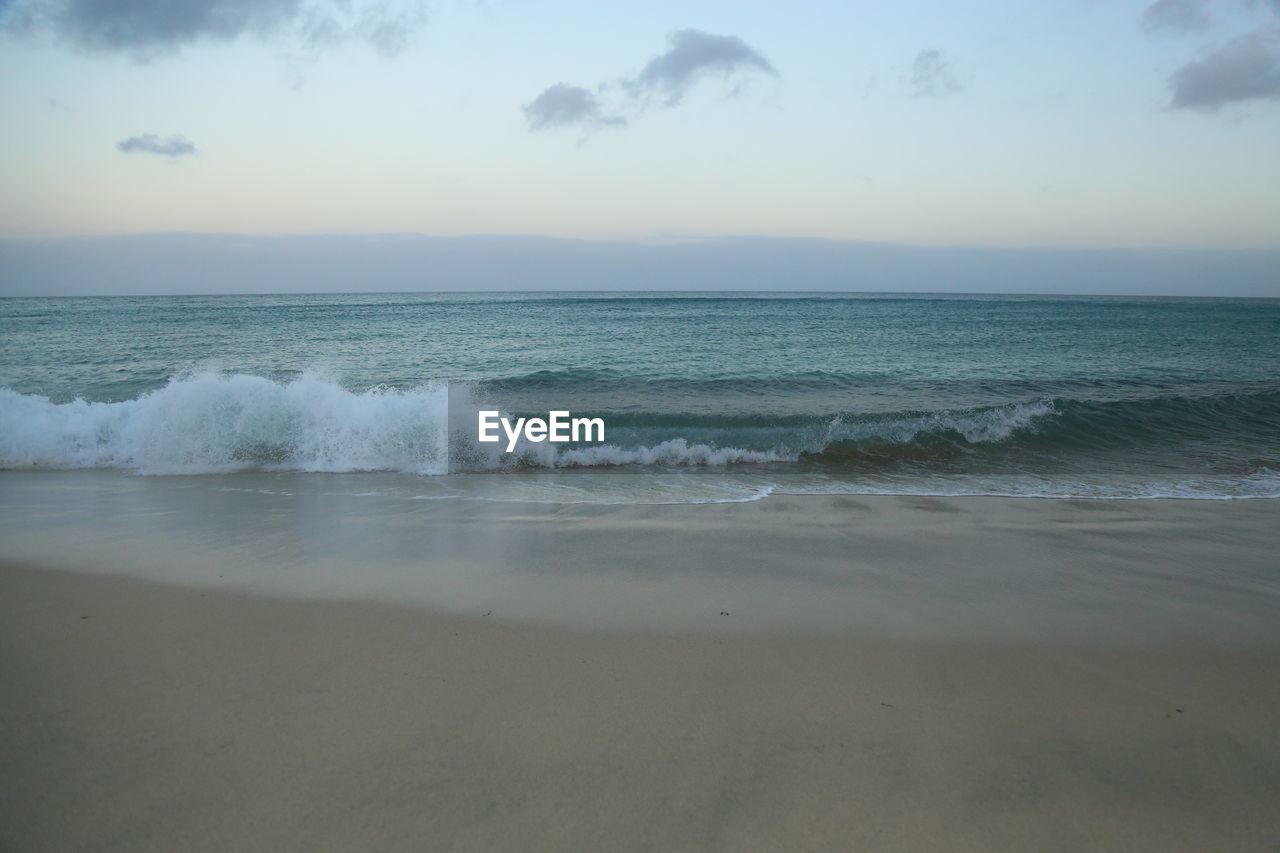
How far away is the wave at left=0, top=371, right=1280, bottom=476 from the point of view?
28.9ft

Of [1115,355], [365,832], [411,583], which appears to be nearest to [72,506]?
[411,583]

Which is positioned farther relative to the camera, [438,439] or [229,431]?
[438,439]

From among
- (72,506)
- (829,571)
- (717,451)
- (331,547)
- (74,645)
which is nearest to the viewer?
(74,645)

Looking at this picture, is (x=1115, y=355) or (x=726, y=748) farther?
(x=1115, y=355)

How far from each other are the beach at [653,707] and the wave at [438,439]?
3996 millimetres

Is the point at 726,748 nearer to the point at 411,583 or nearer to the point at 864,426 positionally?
the point at 411,583

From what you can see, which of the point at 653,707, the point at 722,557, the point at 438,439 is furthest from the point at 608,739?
the point at 438,439

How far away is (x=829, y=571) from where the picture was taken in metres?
4.82

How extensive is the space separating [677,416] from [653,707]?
8.71 metres

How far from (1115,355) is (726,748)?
2527 centimetres

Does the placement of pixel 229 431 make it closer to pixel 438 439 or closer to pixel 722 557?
pixel 438 439

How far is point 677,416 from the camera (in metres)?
11.6

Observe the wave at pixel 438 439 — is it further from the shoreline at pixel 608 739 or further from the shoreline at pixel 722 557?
the shoreline at pixel 608 739

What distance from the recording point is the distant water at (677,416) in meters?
8.44
